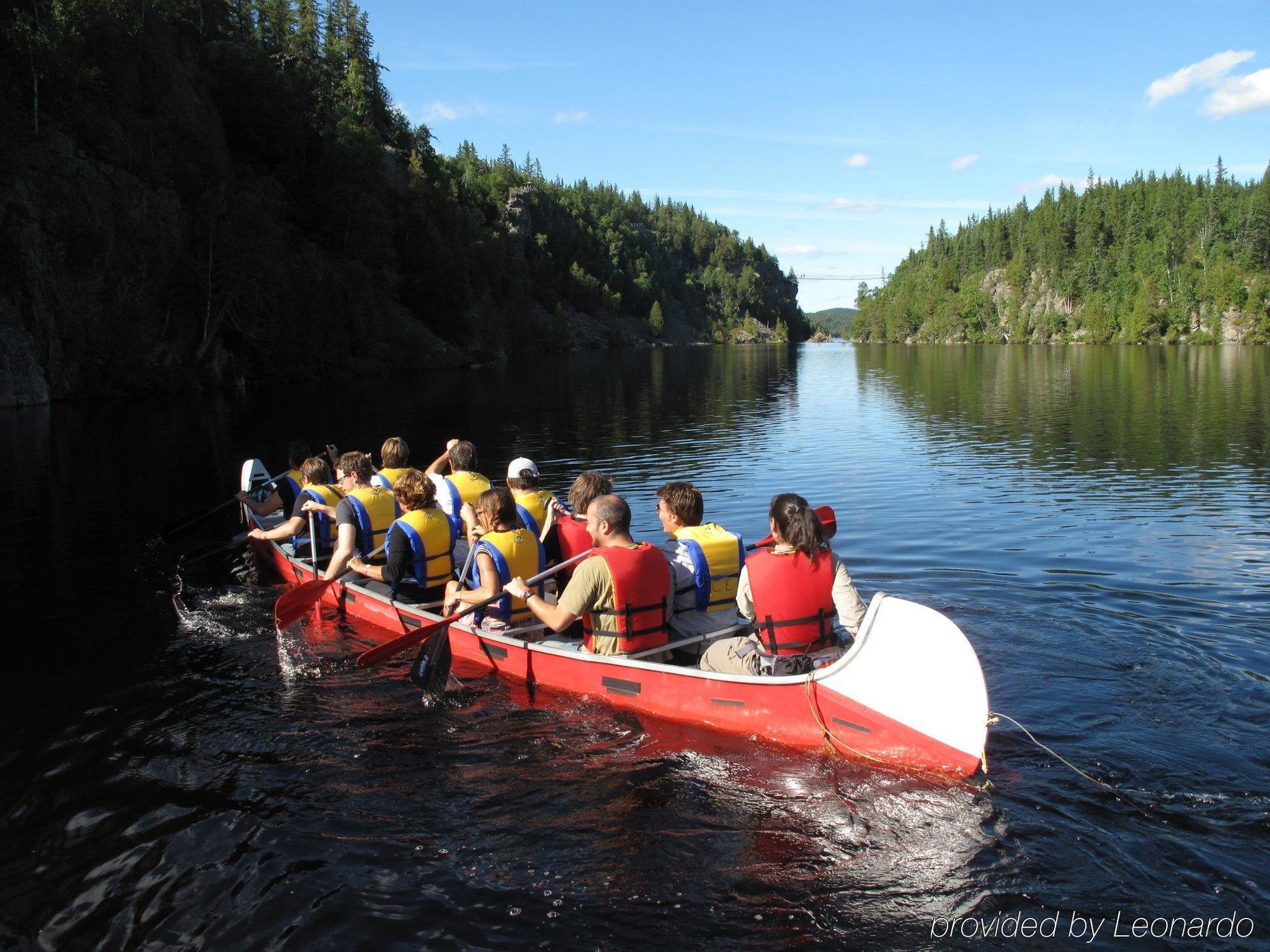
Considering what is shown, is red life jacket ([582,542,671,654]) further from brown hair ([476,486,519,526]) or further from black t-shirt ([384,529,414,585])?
black t-shirt ([384,529,414,585])

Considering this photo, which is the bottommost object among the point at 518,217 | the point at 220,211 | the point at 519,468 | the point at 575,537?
the point at 575,537

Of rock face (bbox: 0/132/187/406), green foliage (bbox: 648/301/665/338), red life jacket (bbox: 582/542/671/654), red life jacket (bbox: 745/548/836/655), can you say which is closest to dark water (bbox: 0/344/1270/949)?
red life jacket (bbox: 582/542/671/654)

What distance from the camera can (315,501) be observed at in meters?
11.1

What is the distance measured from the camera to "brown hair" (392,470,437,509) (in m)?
8.63

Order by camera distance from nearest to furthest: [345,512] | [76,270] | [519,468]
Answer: [519,468]
[345,512]
[76,270]

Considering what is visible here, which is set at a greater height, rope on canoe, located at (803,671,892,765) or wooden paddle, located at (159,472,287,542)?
wooden paddle, located at (159,472,287,542)

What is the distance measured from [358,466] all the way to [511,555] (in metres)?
3.17

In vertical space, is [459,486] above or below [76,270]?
below

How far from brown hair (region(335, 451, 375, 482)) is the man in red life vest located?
3494 mm

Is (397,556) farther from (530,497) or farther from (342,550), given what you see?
(530,497)

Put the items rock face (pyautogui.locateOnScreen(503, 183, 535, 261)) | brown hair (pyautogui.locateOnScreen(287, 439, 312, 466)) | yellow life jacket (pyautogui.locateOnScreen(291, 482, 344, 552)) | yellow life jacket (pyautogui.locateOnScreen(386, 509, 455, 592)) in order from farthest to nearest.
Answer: rock face (pyautogui.locateOnScreen(503, 183, 535, 261)) → brown hair (pyautogui.locateOnScreen(287, 439, 312, 466)) → yellow life jacket (pyautogui.locateOnScreen(291, 482, 344, 552)) → yellow life jacket (pyautogui.locateOnScreen(386, 509, 455, 592))

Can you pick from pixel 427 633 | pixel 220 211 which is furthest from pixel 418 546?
pixel 220 211

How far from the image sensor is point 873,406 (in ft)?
120

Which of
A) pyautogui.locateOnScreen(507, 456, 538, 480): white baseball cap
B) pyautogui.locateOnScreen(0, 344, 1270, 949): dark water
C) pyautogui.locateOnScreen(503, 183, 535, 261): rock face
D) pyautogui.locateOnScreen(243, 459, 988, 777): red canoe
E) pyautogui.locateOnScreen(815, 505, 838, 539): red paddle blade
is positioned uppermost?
pyautogui.locateOnScreen(503, 183, 535, 261): rock face
